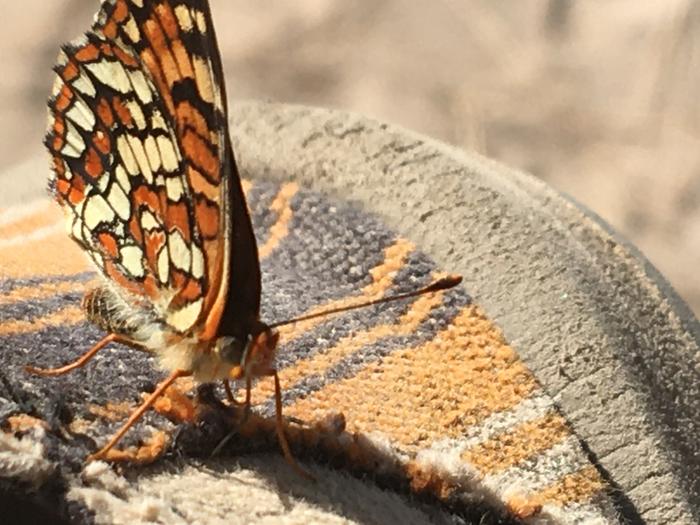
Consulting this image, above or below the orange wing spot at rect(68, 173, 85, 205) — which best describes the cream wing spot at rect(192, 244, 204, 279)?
below

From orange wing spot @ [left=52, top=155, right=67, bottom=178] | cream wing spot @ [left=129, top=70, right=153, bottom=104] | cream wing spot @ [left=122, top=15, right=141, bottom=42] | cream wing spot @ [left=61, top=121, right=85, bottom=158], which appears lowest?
orange wing spot @ [left=52, top=155, right=67, bottom=178]

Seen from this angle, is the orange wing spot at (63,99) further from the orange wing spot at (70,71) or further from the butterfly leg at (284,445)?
the butterfly leg at (284,445)

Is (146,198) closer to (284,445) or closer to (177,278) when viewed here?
(177,278)

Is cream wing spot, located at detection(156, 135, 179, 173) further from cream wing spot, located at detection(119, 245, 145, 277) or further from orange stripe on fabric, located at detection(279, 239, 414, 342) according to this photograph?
orange stripe on fabric, located at detection(279, 239, 414, 342)

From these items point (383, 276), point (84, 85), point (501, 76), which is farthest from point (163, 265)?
point (501, 76)

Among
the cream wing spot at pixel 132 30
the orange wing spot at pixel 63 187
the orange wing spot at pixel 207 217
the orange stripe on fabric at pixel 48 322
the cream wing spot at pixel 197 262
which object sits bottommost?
the orange stripe on fabric at pixel 48 322

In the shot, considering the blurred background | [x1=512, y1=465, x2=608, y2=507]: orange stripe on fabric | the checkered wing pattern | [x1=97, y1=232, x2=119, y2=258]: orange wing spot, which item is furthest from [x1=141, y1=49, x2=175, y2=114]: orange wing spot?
the blurred background

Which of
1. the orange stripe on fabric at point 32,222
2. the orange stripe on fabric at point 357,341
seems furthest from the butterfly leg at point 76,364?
the orange stripe on fabric at point 32,222
